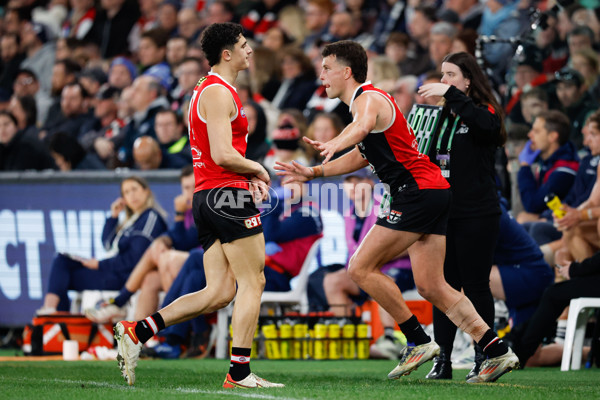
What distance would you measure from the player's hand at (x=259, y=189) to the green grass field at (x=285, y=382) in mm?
1171

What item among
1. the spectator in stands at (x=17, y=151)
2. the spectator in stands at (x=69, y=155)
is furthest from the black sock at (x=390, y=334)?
the spectator in stands at (x=17, y=151)

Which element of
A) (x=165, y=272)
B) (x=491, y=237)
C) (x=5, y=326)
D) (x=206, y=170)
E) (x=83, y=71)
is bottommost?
(x=5, y=326)

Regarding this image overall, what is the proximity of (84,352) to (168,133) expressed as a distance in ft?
12.0

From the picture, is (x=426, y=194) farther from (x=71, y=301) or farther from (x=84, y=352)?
(x=71, y=301)

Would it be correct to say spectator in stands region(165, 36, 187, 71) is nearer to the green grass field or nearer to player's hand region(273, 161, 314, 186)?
the green grass field

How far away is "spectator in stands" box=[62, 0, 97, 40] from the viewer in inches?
750

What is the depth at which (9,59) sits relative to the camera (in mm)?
19031

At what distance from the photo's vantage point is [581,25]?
12.5m

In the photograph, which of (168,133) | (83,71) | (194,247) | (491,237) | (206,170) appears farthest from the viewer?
(83,71)

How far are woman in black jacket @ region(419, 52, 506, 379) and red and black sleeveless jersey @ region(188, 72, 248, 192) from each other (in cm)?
130

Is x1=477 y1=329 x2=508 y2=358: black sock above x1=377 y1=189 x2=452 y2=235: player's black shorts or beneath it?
beneath

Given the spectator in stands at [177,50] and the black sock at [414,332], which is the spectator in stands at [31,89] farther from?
the black sock at [414,332]

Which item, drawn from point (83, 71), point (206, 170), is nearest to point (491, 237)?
point (206, 170)

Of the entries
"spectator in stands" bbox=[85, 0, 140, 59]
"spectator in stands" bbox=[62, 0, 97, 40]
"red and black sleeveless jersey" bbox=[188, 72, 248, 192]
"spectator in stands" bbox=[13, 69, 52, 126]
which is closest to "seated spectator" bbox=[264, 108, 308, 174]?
"red and black sleeveless jersey" bbox=[188, 72, 248, 192]
